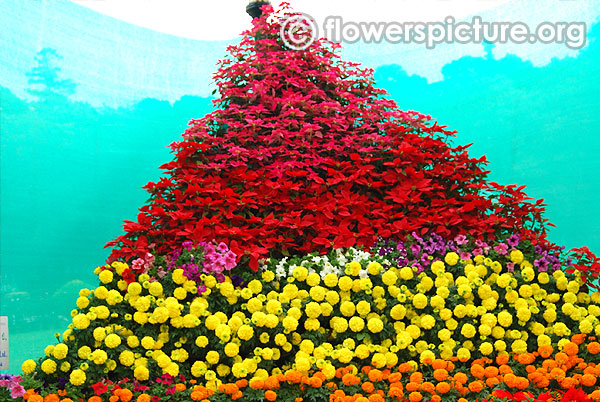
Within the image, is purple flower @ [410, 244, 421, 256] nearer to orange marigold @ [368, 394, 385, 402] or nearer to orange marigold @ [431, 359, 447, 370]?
orange marigold @ [431, 359, 447, 370]

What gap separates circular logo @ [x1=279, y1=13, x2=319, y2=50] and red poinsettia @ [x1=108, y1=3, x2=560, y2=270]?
0.44 feet

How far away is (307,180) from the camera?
11.0 ft

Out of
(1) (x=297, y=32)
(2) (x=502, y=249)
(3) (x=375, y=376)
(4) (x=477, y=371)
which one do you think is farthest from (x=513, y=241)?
(1) (x=297, y=32)

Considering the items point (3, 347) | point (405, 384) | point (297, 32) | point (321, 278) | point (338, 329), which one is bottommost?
point (405, 384)

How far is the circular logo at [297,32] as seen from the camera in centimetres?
388

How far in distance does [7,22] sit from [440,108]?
567 centimetres

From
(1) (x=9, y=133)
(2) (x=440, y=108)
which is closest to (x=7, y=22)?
(1) (x=9, y=133)

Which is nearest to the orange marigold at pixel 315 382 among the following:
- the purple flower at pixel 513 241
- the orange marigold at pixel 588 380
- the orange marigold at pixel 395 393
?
the orange marigold at pixel 395 393

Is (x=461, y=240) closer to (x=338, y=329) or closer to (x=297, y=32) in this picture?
(x=338, y=329)

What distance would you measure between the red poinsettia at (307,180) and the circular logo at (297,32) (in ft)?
0.44

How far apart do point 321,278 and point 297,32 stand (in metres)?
1.95

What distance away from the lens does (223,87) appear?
381 centimetres

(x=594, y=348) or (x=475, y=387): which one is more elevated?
(x=594, y=348)

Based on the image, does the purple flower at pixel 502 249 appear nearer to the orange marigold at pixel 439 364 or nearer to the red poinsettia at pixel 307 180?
the red poinsettia at pixel 307 180
